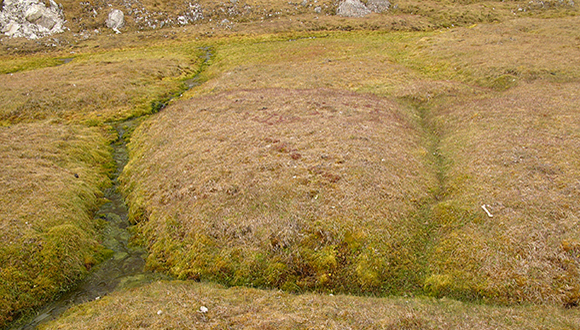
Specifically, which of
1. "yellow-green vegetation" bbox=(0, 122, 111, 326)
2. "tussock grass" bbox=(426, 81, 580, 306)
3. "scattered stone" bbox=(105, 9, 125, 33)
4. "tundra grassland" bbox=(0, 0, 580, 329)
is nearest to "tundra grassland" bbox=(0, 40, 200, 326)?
"yellow-green vegetation" bbox=(0, 122, 111, 326)

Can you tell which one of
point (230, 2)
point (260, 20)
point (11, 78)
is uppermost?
point (230, 2)

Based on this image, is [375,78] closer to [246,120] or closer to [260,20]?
[246,120]

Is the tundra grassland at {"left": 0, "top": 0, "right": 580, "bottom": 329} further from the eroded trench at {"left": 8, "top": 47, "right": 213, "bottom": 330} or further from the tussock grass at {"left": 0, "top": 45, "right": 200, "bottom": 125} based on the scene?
the eroded trench at {"left": 8, "top": 47, "right": 213, "bottom": 330}

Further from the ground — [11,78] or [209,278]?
[11,78]

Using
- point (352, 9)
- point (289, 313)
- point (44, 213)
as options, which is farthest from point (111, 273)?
point (352, 9)

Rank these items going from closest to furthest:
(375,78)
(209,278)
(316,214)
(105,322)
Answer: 1. (105,322)
2. (209,278)
3. (316,214)
4. (375,78)

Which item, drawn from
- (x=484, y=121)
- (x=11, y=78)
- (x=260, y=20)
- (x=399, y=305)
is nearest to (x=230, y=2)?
(x=260, y=20)
